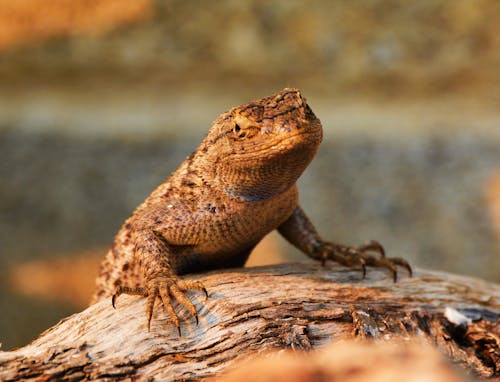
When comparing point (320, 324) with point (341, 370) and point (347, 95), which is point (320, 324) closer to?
point (341, 370)

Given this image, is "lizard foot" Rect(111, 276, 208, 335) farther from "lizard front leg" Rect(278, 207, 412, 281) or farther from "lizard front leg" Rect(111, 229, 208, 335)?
→ "lizard front leg" Rect(278, 207, 412, 281)

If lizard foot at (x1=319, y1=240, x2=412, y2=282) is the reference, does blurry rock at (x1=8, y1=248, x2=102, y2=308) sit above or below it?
above

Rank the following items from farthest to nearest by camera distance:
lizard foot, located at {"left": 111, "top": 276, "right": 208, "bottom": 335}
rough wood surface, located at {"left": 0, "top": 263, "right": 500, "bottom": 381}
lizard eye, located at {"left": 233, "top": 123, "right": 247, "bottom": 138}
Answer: lizard eye, located at {"left": 233, "top": 123, "right": 247, "bottom": 138}, lizard foot, located at {"left": 111, "top": 276, "right": 208, "bottom": 335}, rough wood surface, located at {"left": 0, "top": 263, "right": 500, "bottom": 381}

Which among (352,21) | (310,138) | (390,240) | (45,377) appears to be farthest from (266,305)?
(352,21)

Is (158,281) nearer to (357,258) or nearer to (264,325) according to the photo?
(264,325)

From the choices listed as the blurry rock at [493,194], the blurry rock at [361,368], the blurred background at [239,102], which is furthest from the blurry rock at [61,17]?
the blurry rock at [361,368]

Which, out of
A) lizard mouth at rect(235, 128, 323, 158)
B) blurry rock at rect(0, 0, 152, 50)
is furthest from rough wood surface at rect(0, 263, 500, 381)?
blurry rock at rect(0, 0, 152, 50)

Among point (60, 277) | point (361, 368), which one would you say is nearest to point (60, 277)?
point (60, 277)

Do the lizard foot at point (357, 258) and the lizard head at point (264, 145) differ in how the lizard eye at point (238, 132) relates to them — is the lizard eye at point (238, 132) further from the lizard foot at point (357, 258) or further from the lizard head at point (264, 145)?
the lizard foot at point (357, 258)
